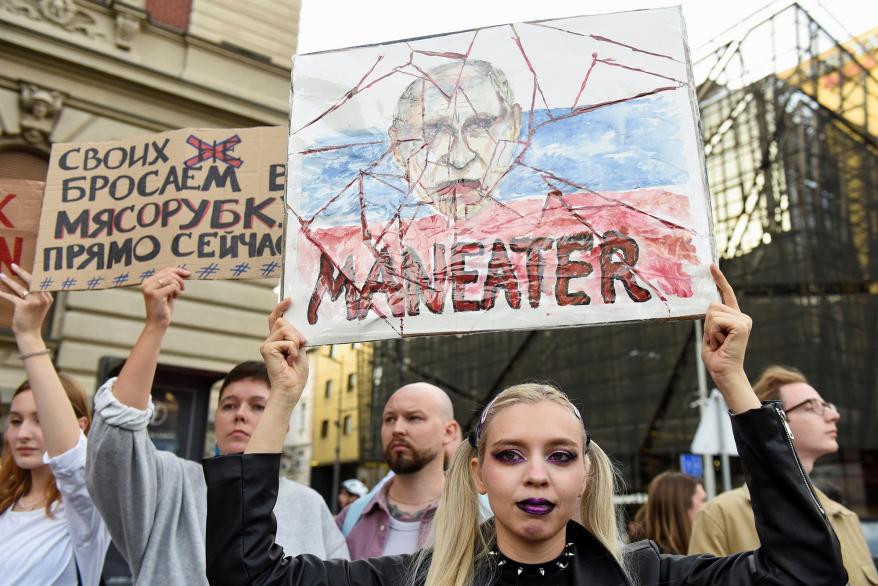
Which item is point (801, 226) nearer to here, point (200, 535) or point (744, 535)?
point (744, 535)

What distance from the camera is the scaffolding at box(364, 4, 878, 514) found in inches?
657

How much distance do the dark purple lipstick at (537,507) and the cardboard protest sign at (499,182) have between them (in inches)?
21.7

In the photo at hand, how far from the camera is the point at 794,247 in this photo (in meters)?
17.7

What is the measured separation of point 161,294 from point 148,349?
22cm

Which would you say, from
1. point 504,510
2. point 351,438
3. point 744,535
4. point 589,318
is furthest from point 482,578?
point 351,438

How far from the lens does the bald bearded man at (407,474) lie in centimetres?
313

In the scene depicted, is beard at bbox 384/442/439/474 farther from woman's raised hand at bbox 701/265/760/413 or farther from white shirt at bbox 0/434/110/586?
woman's raised hand at bbox 701/265/760/413

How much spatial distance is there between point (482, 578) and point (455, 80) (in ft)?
5.05

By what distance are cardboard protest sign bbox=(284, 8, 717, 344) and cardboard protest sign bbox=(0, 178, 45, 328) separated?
130 centimetres

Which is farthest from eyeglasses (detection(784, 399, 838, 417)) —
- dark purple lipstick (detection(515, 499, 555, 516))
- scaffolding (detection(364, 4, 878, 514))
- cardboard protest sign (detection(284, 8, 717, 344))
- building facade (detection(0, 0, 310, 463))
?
scaffolding (detection(364, 4, 878, 514))

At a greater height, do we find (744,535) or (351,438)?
(744,535)

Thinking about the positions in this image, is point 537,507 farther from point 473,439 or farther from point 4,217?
point 4,217

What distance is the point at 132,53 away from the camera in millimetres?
8875

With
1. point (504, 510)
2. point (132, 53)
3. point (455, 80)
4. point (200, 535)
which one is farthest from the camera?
point (132, 53)
